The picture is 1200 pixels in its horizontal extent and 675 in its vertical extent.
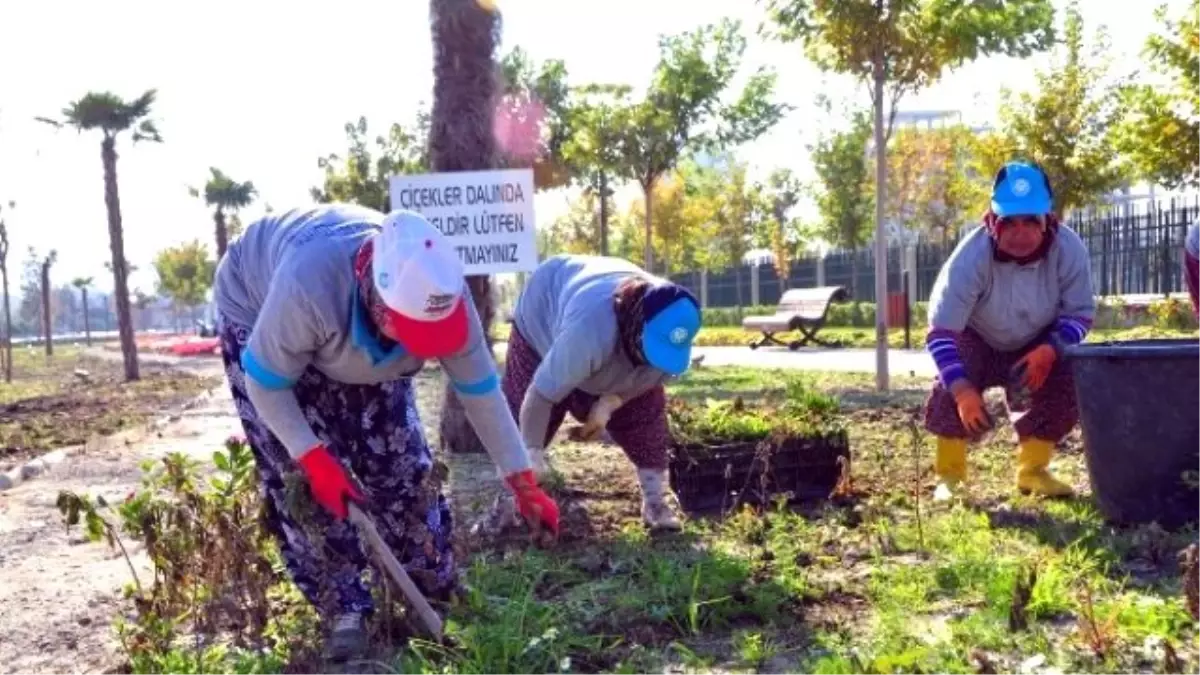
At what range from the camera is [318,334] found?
3.11m

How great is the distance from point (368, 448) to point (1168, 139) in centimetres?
1071

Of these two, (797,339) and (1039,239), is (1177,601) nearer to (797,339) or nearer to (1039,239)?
(1039,239)

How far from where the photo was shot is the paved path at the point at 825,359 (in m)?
14.4

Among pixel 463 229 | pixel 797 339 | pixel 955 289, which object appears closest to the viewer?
pixel 955 289

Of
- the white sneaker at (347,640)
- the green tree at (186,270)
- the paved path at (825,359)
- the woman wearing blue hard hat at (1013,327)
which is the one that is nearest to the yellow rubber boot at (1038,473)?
the woman wearing blue hard hat at (1013,327)

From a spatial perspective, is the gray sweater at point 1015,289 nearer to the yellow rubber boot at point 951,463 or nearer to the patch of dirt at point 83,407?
the yellow rubber boot at point 951,463

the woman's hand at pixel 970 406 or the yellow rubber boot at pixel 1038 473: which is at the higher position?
the woman's hand at pixel 970 406

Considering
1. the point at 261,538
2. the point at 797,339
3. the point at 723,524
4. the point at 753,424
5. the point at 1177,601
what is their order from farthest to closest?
1. the point at 797,339
2. the point at 753,424
3. the point at 723,524
4. the point at 261,538
5. the point at 1177,601

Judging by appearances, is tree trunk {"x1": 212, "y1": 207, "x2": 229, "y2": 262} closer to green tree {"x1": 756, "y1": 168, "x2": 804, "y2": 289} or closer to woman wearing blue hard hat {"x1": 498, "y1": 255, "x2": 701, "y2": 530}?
green tree {"x1": 756, "y1": 168, "x2": 804, "y2": 289}

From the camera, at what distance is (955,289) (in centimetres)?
489

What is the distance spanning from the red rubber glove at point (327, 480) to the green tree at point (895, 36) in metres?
8.13

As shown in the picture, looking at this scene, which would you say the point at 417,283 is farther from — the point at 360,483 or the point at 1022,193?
the point at 1022,193

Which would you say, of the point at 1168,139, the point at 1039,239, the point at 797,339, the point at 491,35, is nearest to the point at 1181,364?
the point at 1039,239

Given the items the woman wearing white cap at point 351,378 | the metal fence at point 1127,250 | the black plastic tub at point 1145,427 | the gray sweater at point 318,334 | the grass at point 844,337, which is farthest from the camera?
the grass at point 844,337
